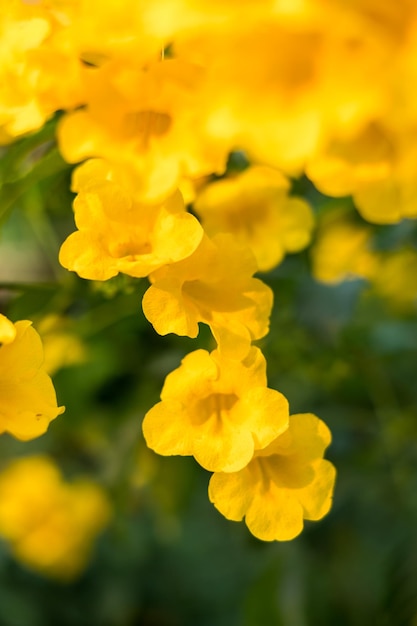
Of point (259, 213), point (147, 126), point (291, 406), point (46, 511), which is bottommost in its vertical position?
point (46, 511)

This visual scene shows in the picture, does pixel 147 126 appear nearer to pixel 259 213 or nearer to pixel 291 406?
pixel 259 213

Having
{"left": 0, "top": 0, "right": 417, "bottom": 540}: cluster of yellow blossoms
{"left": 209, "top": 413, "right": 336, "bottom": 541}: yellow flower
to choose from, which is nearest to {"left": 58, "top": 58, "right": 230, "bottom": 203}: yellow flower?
{"left": 0, "top": 0, "right": 417, "bottom": 540}: cluster of yellow blossoms

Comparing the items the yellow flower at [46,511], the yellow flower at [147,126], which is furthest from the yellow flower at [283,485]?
the yellow flower at [46,511]

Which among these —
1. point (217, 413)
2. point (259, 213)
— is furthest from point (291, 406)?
point (217, 413)

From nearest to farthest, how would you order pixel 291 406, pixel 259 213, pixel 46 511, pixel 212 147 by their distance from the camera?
1. pixel 212 147
2. pixel 259 213
3. pixel 291 406
4. pixel 46 511

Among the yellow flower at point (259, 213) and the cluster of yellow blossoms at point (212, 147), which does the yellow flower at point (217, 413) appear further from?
the yellow flower at point (259, 213)

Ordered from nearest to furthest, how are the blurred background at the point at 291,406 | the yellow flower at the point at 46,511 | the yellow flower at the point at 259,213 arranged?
the yellow flower at the point at 259,213 → the blurred background at the point at 291,406 → the yellow flower at the point at 46,511

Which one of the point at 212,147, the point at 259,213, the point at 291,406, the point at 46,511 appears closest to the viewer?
the point at 212,147

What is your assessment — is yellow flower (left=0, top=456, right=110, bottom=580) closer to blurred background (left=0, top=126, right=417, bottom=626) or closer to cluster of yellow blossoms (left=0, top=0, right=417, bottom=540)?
blurred background (left=0, top=126, right=417, bottom=626)
